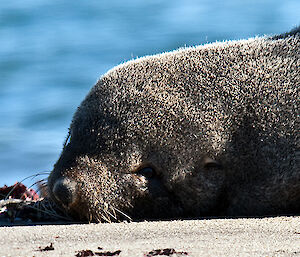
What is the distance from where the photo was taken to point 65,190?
5.78 metres

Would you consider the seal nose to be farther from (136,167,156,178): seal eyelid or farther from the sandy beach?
(136,167,156,178): seal eyelid

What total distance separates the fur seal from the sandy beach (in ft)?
1.76

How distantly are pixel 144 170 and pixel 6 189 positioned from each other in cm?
245

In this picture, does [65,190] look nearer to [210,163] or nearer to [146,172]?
[146,172]

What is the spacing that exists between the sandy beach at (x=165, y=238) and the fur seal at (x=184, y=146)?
1.76 feet

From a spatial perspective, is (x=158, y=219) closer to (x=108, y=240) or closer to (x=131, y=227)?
(x=131, y=227)

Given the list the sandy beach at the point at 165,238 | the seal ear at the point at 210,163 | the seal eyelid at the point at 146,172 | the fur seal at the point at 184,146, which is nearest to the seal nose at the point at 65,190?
the fur seal at the point at 184,146

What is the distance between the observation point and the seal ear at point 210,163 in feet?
20.4

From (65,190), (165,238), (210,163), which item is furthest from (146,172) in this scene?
(165,238)

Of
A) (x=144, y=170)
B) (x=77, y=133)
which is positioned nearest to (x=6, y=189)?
(x=77, y=133)

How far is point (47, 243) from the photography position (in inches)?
175

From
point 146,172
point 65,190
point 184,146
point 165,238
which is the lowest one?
point 165,238

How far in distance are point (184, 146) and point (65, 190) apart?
4.28 ft

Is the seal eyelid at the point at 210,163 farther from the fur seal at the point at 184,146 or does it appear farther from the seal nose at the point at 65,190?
the seal nose at the point at 65,190
